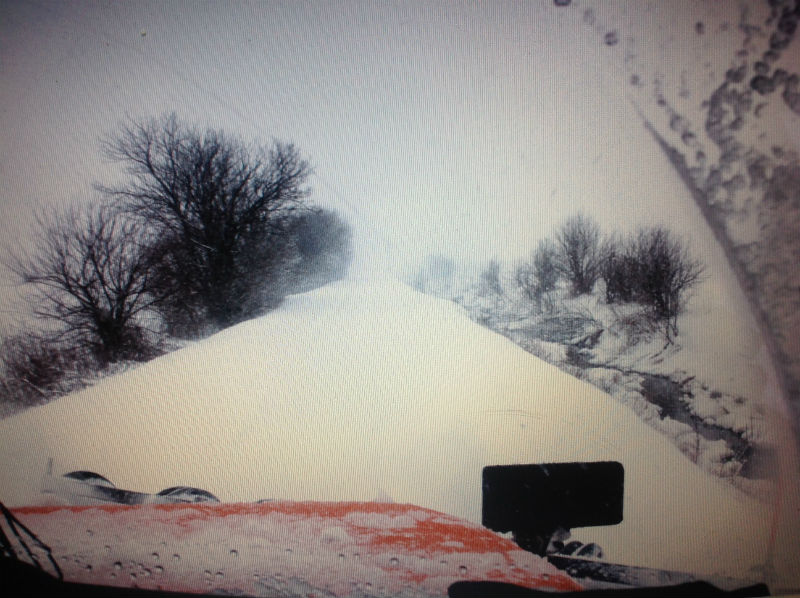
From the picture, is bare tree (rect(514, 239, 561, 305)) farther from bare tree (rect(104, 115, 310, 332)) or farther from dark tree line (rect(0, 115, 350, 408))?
bare tree (rect(104, 115, 310, 332))

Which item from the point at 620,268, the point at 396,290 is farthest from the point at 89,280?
the point at 620,268

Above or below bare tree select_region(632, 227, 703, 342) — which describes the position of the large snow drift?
below

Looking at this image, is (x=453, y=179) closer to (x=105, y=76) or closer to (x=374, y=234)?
(x=374, y=234)

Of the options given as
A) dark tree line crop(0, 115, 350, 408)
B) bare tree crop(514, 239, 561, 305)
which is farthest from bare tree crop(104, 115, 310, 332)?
bare tree crop(514, 239, 561, 305)

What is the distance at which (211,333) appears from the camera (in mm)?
1154

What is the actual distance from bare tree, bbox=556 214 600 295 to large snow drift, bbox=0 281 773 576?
228 millimetres

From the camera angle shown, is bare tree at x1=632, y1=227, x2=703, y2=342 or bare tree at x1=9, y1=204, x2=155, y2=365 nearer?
bare tree at x1=9, y1=204, x2=155, y2=365

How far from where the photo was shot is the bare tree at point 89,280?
3.71ft

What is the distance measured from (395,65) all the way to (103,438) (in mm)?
1112

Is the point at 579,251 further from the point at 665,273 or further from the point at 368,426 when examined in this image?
the point at 368,426

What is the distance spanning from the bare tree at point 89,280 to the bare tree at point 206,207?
0.22 feet

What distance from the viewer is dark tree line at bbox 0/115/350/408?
1.13 m

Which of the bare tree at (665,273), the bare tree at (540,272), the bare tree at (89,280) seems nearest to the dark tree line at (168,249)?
the bare tree at (89,280)

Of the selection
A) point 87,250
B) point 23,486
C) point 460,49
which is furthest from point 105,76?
point 23,486
